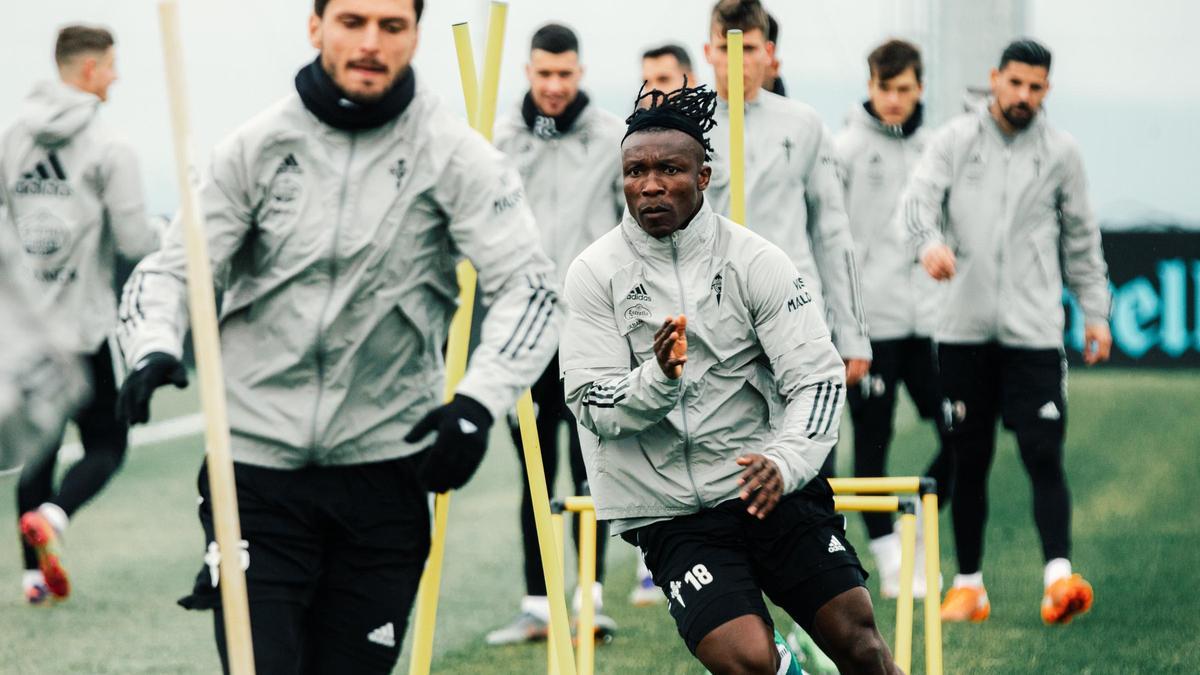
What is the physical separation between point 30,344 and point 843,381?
257 cm

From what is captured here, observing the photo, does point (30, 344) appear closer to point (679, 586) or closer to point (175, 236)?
point (175, 236)

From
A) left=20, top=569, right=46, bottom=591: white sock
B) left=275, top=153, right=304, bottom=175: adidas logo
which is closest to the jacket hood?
left=20, top=569, right=46, bottom=591: white sock

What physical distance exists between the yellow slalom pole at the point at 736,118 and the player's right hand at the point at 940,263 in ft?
5.97

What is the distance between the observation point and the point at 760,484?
4895mm

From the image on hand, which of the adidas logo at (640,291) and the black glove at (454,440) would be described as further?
the adidas logo at (640,291)

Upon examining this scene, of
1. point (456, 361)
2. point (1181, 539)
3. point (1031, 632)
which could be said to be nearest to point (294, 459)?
point (456, 361)

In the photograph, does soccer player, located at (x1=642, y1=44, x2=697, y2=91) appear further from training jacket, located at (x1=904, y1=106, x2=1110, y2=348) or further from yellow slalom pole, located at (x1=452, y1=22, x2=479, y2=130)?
yellow slalom pole, located at (x1=452, y1=22, x2=479, y2=130)

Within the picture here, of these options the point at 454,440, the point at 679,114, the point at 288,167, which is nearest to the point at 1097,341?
the point at 679,114

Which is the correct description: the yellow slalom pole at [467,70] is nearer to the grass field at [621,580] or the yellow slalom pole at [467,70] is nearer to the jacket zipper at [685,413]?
the jacket zipper at [685,413]

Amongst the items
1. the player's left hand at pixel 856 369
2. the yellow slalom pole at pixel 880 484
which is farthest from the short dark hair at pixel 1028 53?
the yellow slalom pole at pixel 880 484

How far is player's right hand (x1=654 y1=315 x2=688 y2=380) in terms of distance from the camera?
4.83 m

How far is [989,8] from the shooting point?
18.5 meters

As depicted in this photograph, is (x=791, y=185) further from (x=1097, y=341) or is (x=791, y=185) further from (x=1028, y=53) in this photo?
(x=1097, y=341)

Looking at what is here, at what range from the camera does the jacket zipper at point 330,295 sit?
450 centimetres
